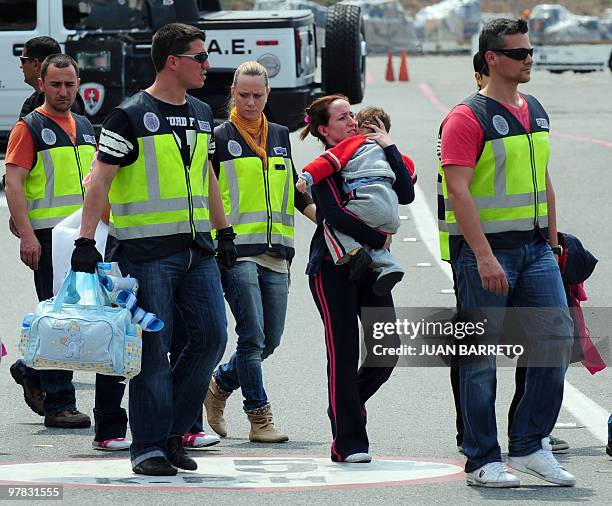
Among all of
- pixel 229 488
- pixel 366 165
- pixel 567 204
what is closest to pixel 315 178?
pixel 366 165

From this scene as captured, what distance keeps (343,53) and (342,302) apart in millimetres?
10667

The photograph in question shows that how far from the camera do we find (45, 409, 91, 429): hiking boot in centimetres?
795

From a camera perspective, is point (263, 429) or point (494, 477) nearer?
point (494, 477)

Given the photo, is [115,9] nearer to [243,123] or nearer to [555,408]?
[243,123]

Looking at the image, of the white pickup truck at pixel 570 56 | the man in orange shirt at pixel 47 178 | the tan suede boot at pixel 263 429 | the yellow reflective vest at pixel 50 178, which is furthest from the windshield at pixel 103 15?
the white pickup truck at pixel 570 56

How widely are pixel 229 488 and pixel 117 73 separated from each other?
10551mm

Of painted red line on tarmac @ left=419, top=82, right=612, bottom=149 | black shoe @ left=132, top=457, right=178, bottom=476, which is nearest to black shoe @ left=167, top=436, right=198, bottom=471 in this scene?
black shoe @ left=132, top=457, right=178, bottom=476

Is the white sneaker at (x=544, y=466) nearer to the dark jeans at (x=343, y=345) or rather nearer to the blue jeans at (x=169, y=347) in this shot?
the dark jeans at (x=343, y=345)

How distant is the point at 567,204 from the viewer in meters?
16.2

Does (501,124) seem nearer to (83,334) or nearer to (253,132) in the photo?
(253,132)

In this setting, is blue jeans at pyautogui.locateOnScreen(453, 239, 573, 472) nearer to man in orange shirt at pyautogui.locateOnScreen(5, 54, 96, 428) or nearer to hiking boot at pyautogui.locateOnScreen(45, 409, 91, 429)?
hiking boot at pyautogui.locateOnScreen(45, 409, 91, 429)

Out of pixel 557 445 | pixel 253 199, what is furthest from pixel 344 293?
pixel 557 445

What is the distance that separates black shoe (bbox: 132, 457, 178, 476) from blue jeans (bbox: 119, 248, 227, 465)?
0.02 meters

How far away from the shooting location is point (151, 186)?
262 inches
